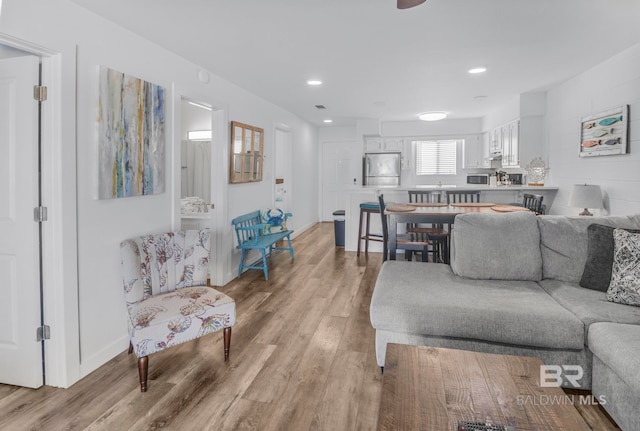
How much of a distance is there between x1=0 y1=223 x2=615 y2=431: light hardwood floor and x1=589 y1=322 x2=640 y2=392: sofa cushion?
1.17 ft

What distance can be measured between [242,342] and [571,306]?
2217 millimetres

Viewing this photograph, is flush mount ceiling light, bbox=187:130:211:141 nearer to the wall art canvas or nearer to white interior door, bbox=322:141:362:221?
the wall art canvas

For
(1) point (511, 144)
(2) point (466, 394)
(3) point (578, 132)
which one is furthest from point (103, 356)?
(1) point (511, 144)

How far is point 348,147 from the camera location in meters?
9.25

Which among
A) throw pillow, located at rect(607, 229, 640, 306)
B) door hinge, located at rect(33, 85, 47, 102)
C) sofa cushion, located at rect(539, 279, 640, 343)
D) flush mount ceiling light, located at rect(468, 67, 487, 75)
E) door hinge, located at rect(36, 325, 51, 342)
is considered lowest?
door hinge, located at rect(36, 325, 51, 342)

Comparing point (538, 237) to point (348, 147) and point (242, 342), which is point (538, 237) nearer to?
point (242, 342)

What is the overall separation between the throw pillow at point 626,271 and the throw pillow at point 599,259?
59 mm

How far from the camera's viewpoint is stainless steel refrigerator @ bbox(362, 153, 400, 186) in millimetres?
Answer: 8406

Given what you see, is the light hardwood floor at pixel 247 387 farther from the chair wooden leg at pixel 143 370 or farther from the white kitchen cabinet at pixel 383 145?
the white kitchen cabinet at pixel 383 145

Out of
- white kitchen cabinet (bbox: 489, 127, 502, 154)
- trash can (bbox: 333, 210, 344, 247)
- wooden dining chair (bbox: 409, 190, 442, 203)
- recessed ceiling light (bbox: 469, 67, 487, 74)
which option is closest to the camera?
recessed ceiling light (bbox: 469, 67, 487, 74)

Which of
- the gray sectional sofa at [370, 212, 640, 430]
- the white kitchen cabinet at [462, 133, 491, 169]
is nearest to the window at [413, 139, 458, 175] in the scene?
the white kitchen cabinet at [462, 133, 491, 169]

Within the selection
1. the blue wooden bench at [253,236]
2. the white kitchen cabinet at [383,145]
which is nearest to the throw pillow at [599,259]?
the blue wooden bench at [253,236]

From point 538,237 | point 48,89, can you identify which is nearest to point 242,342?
point 48,89

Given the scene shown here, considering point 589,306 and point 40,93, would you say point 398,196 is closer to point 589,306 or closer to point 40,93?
point 589,306
